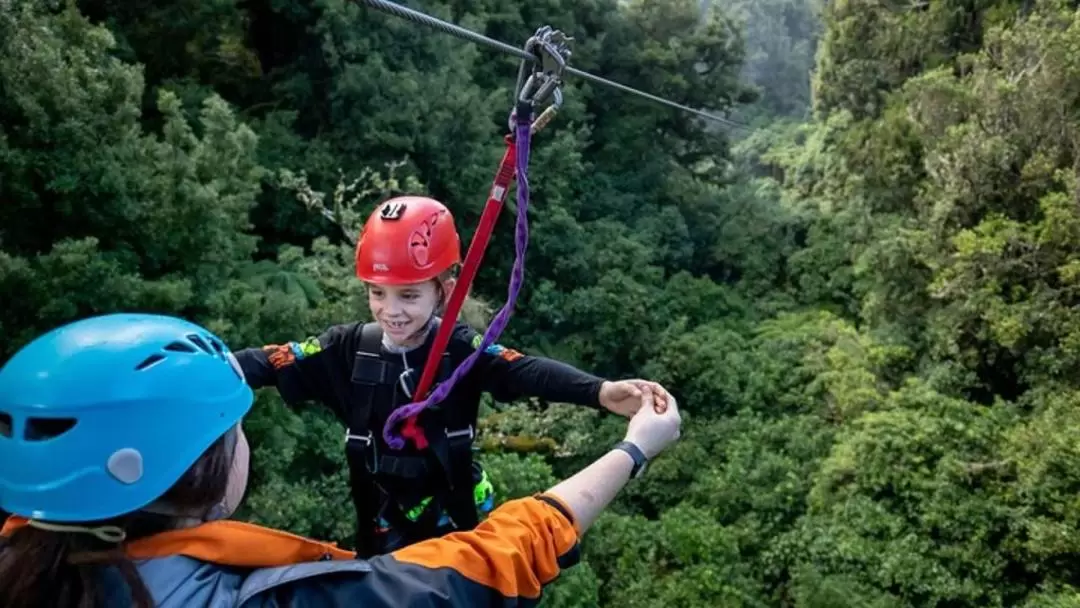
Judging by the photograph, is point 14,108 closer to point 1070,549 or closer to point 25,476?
point 25,476

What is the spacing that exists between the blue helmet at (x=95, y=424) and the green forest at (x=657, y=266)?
4059 mm

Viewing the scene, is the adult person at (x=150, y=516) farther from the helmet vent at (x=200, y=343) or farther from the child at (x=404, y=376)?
the child at (x=404, y=376)

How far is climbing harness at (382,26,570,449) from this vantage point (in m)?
1.49

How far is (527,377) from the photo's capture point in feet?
5.79

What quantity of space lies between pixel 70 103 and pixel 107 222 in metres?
0.75

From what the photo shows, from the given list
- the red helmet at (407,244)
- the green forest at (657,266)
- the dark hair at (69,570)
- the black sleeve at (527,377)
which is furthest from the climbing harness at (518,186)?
the green forest at (657,266)

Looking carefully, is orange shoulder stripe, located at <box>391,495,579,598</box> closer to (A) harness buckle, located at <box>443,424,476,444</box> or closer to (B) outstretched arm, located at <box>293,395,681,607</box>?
(B) outstretched arm, located at <box>293,395,681,607</box>

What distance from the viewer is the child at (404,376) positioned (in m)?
1.78

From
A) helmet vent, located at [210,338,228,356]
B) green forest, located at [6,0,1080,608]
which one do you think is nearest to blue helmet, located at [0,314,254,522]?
helmet vent, located at [210,338,228,356]

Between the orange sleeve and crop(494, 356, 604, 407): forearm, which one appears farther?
crop(494, 356, 604, 407): forearm

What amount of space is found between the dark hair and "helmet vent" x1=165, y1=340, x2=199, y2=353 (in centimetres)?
21

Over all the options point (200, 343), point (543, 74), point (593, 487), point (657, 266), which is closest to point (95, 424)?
point (200, 343)

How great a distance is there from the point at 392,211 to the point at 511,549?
108cm

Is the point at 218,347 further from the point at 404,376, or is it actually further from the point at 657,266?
the point at 657,266
